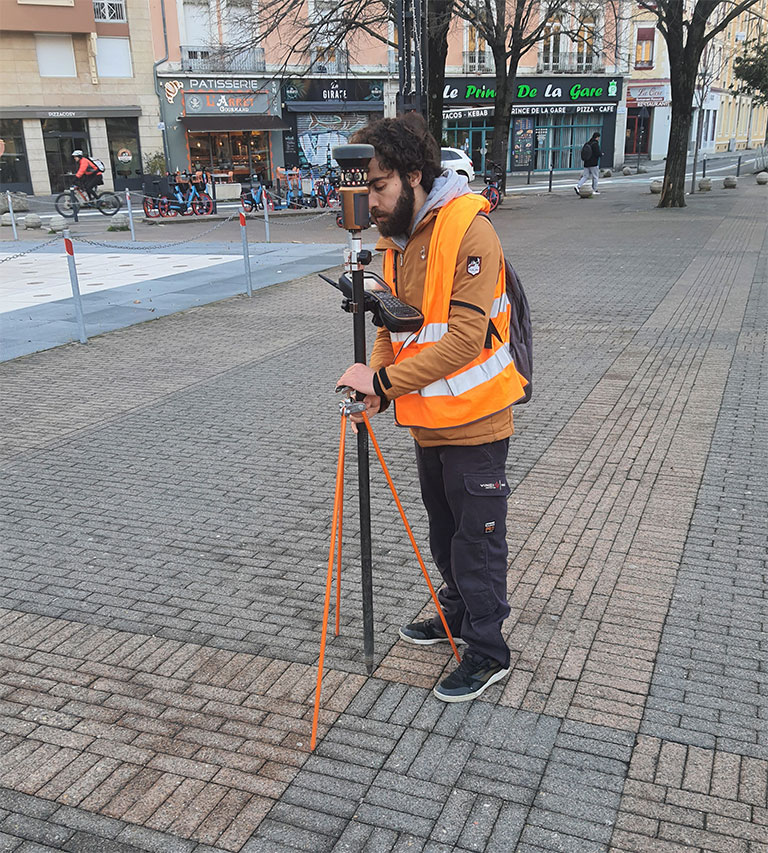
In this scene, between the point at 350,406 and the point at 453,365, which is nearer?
the point at 453,365

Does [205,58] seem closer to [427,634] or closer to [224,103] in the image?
[224,103]

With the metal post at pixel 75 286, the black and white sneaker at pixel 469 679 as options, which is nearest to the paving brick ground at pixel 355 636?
the black and white sneaker at pixel 469 679

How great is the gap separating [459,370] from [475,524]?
22.7 inches

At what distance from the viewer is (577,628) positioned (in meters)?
3.71

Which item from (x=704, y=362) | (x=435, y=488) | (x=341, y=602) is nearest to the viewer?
(x=435, y=488)

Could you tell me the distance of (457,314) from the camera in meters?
2.81

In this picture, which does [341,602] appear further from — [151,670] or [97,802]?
[97,802]

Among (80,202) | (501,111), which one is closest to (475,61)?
(501,111)

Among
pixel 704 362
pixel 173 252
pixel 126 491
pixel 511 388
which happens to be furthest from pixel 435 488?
pixel 173 252

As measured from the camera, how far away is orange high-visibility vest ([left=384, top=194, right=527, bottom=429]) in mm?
2814

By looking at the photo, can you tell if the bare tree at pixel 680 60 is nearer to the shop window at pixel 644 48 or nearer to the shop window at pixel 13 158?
the shop window at pixel 13 158

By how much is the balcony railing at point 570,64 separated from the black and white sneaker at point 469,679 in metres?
45.0

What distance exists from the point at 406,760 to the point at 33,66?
3782 cm

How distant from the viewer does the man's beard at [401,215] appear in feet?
9.50
